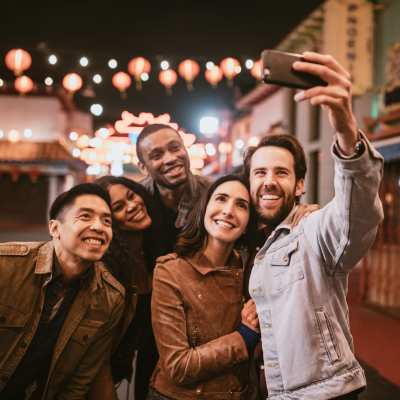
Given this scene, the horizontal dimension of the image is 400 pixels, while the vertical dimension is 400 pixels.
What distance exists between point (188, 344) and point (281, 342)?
25.5 inches

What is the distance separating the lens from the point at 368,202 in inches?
75.2

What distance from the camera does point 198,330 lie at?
272 centimetres

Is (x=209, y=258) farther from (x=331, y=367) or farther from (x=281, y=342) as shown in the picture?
(x=331, y=367)

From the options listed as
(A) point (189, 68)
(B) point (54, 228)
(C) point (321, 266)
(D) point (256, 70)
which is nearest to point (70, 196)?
(B) point (54, 228)

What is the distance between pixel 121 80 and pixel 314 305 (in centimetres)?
1518

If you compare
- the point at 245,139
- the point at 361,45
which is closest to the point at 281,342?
the point at 361,45

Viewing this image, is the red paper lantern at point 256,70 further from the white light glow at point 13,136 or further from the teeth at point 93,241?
the white light glow at point 13,136

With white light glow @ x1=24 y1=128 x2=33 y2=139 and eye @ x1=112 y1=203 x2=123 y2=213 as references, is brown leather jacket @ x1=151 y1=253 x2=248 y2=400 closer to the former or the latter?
eye @ x1=112 y1=203 x2=123 y2=213

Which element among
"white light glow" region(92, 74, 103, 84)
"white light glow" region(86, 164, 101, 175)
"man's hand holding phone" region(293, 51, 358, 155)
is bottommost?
"man's hand holding phone" region(293, 51, 358, 155)

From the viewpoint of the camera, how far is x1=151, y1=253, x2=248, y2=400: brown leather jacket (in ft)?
8.53

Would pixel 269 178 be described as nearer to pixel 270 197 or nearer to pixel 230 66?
pixel 270 197

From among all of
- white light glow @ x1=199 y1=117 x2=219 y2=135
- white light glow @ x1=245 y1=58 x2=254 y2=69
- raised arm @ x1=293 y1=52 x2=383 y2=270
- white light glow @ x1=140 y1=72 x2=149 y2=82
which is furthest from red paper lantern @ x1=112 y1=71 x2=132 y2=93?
raised arm @ x1=293 y1=52 x2=383 y2=270

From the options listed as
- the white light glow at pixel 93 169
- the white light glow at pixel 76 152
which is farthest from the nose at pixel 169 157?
the white light glow at pixel 76 152

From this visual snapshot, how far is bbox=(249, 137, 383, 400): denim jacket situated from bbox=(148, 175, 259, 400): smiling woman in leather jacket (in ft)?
1.16
